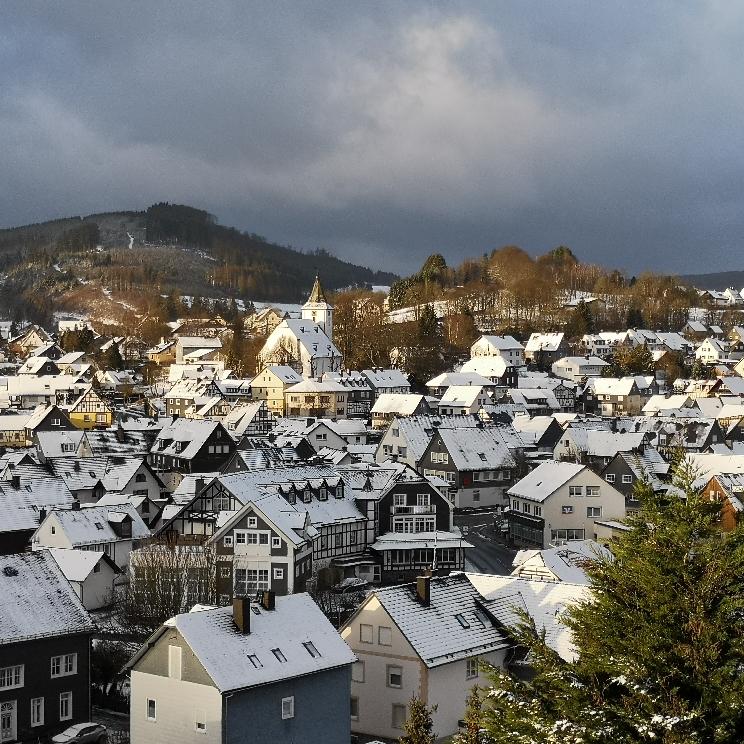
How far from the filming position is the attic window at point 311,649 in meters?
20.7

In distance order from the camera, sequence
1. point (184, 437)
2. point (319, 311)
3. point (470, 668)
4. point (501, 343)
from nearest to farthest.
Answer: point (470, 668) → point (184, 437) → point (501, 343) → point (319, 311)

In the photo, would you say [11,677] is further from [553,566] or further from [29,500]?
[29,500]

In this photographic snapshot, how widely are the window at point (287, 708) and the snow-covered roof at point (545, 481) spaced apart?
84.0 feet

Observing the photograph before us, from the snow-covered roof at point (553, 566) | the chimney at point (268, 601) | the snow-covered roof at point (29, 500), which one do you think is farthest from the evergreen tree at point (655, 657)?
the snow-covered roof at point (29, 500)

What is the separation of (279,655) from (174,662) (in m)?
2.03

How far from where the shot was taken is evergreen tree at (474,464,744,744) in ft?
27.8

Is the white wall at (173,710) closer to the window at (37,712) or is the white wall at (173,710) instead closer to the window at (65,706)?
the window at (65,706)

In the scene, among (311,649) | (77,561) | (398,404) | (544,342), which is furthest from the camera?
(544,342)

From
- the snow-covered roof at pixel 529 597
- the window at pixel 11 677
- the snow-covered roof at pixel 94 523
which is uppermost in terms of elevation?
the snow-covered roof at pixel 94 523

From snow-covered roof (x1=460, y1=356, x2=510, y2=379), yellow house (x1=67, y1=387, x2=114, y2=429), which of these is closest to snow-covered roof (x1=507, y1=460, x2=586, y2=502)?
yellow house (x1=67, y1=387, x2=114, y2=429)

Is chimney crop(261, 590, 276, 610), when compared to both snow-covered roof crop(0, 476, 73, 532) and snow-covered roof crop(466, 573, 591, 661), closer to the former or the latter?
snow-covered roof crop(466, 573, 591, 661)

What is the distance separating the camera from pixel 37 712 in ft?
70.6

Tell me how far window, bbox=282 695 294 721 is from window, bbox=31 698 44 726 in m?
5.44

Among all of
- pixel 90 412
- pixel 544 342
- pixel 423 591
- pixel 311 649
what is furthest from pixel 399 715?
pixel 544 342
